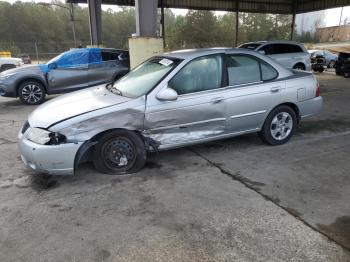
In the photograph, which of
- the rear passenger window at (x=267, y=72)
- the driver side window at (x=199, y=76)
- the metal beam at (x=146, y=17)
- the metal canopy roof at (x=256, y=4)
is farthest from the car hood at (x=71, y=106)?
the metal canopy roof at (x=256, y=4)

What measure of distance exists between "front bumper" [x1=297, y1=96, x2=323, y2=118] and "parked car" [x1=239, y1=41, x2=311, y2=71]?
24.6ft

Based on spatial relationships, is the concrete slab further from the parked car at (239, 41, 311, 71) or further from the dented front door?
the parked car at (239, 41, 311, 71)

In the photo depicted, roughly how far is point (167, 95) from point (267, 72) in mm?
1849

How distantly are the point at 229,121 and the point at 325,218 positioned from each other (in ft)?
6.64

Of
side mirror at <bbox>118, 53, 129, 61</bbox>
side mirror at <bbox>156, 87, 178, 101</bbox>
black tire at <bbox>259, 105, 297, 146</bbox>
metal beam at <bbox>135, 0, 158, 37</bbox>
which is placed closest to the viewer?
side mirror at <bbox>156, 87, 178, 101</bbox>

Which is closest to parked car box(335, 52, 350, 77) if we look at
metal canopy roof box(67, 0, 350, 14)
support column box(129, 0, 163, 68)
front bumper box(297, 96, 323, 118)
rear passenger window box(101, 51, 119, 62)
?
metal canopy roof box(67, 0, 350, 14)

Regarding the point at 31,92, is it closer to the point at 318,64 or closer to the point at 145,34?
the point at 145,34

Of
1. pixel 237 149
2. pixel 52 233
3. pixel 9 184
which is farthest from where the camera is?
pixel 237 149

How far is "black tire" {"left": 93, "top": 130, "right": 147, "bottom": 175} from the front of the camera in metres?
4.33

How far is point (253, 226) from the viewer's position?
3.29 m

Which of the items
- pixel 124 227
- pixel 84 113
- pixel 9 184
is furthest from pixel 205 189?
pixel 9 184

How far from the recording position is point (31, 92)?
985 centimetres

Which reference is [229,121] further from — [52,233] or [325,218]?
[52,233]

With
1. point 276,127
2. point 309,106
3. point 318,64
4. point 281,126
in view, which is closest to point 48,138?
point 276,127
